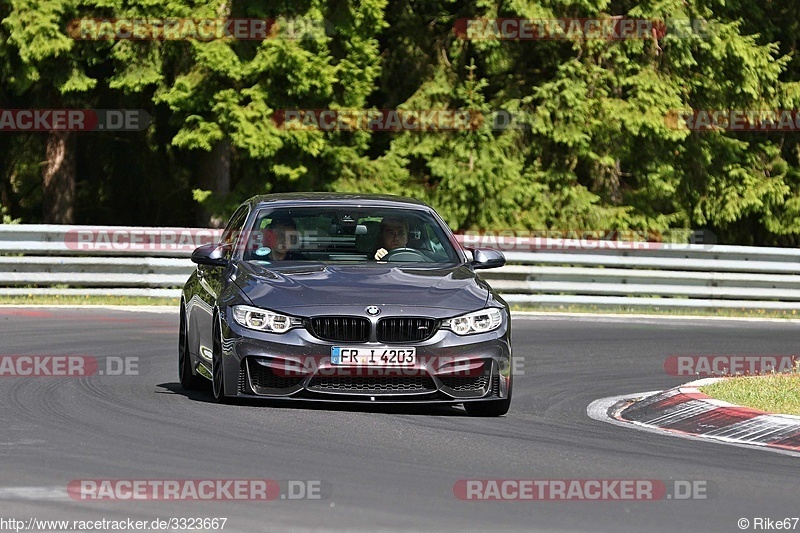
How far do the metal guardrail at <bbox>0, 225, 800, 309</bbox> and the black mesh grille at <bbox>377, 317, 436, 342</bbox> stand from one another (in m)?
11.1

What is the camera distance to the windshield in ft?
39.3

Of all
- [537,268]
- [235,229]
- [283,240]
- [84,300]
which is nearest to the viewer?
[283,240]

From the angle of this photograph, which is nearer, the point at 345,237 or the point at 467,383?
the point at 467,383

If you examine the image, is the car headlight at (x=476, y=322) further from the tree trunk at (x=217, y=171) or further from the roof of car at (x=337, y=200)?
the tree trunk at (x=217, y=171)

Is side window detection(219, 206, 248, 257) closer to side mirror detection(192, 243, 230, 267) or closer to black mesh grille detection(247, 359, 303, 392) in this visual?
side mirror detection(192, 243, 230, 267)

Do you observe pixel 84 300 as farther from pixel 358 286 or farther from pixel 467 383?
pixel 467 383

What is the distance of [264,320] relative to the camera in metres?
10.8

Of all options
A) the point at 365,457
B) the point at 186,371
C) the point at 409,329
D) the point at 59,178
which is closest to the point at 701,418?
the point at 409,329

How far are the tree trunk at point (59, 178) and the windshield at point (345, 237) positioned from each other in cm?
2019

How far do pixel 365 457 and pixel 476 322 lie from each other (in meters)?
2.14

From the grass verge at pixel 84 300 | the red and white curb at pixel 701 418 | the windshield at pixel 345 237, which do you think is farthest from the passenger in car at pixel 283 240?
the grass verge at pixel 84 300

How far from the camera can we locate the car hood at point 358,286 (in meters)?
10.8

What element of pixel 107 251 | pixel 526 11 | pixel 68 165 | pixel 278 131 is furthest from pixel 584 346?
pixel 68 165

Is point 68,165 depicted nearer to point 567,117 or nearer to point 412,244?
point 567,117
